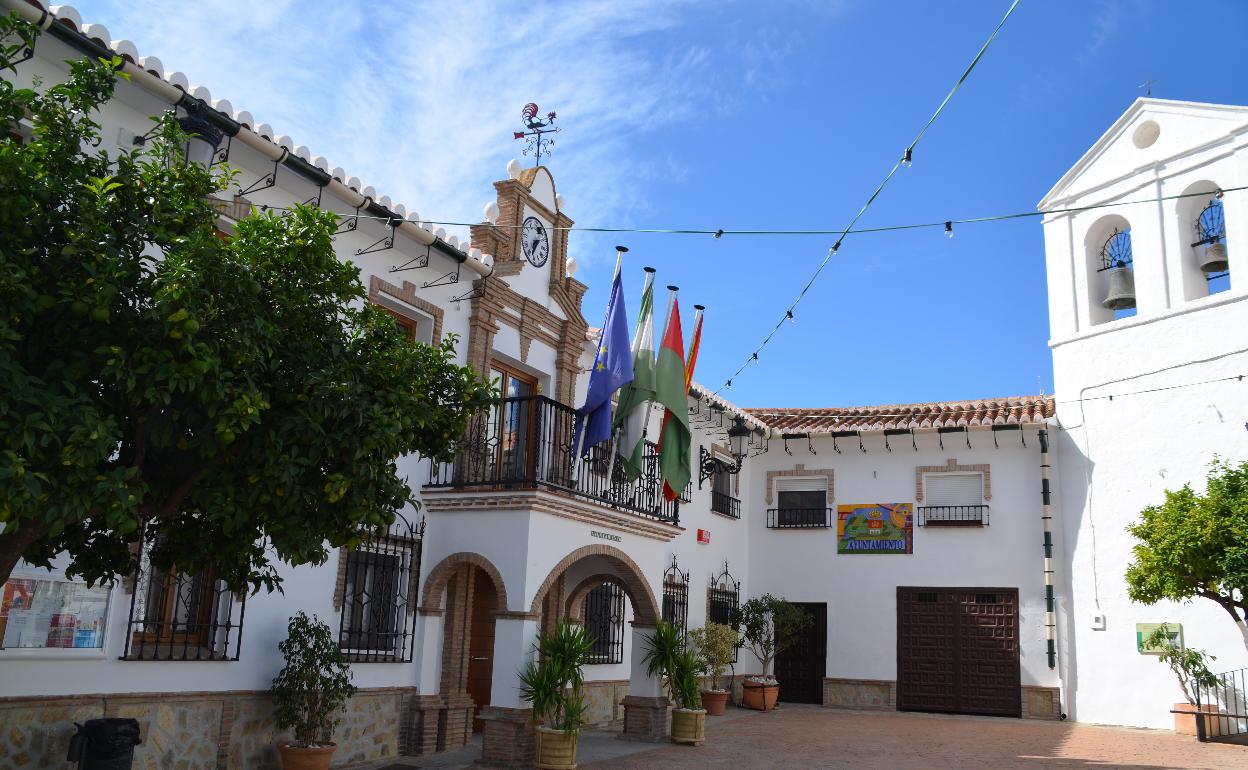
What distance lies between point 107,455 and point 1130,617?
16.8m

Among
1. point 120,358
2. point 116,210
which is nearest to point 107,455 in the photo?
point 120,358

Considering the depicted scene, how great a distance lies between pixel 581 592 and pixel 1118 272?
1092 centimetres

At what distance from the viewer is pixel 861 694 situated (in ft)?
64.7

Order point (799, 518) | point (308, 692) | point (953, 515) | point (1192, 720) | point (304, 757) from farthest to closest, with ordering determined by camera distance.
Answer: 1. point (799, 518)
2. point (953, 515)
3. point (1192, 720)
4. point (308, 692)
5. point (304, 757)

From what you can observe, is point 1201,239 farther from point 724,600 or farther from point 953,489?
point 724,600

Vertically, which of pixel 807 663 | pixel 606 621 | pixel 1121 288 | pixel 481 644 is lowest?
pixel 807 663

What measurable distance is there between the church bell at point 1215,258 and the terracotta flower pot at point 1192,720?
6689mm

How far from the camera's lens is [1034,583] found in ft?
61.6

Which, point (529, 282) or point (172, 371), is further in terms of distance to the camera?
point (529, 282)

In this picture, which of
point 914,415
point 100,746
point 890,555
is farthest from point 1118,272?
point 100,746

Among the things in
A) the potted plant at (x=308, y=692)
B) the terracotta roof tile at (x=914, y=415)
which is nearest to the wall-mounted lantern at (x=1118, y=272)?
the terracotta roof tile at (x=914, y=415)

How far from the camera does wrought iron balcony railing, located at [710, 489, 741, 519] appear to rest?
772 inches

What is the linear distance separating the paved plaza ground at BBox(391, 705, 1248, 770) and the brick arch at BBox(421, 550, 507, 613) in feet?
5.38

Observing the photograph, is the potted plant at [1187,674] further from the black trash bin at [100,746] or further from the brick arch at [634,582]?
the black trash bin at [100,746]
